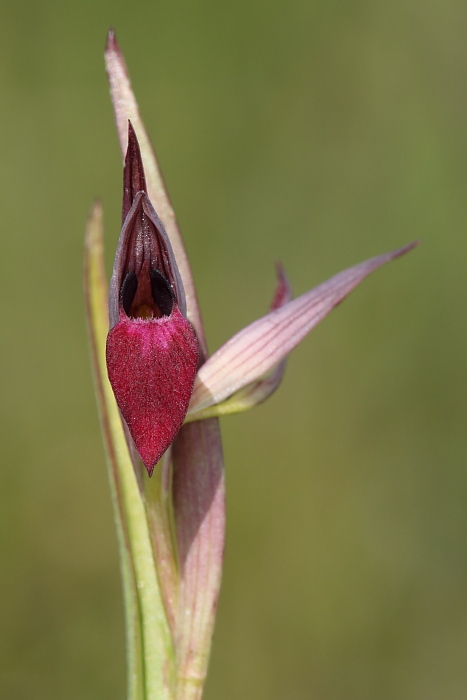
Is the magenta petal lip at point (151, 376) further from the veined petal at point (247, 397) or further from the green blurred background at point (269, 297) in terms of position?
the green blurred background at point (269, 297)

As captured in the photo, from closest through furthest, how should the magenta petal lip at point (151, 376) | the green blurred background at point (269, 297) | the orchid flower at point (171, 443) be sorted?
the magenta petal lip at point (151, 376)
the orchid flower at point (171, 443)
the green blurred background at point (269, 297)

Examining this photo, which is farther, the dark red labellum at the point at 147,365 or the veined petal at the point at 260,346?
the veined petal at the point at 260,346

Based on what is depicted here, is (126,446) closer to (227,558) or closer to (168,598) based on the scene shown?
(168,598)

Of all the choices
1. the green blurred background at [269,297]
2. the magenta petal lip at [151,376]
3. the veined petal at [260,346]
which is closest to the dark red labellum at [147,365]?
the magenta petal lip at [151,376]

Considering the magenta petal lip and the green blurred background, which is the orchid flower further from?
the green blurred background

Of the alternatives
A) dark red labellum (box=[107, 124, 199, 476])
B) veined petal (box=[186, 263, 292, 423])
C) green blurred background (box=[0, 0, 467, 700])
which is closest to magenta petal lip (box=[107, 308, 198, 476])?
dark red labellum (box=[107, 124, 199, 476])

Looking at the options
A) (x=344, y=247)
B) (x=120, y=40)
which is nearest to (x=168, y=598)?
(x=344, y=247)
